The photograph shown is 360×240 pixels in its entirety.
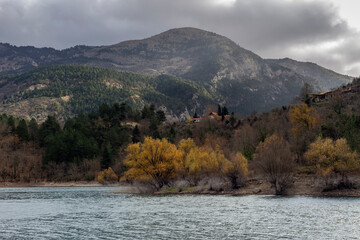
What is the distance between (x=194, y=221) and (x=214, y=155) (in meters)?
51.8

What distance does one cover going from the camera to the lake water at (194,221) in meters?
38.6

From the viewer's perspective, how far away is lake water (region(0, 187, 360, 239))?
3856 centimetres

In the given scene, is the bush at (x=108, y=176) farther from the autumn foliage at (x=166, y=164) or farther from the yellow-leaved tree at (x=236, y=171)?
the yellow-leaved tree at (x=236, y=171)

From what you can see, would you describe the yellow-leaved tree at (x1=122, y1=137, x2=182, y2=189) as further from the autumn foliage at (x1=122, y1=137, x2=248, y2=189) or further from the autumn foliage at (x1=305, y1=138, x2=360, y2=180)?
the autumn foliage at (x1=305, y1=138, x2=360, y2=180)

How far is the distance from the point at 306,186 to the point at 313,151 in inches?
327

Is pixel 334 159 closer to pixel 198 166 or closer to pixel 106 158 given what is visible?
pixel 198 166

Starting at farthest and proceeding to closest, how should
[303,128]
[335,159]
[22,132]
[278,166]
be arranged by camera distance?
[22,132] < [303,128] < [278,166] < [335,159]

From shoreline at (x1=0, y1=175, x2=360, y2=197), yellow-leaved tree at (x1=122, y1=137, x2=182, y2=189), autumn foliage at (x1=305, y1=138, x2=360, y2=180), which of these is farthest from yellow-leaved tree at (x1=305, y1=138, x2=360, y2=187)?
yellow-leaved tree at (x1=122, y1=137, x2=182, y2=189)

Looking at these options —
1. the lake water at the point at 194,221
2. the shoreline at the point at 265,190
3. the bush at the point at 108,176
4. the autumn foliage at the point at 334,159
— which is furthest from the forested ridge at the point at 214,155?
the lake water at the point at 194,221

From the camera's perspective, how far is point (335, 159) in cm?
7519

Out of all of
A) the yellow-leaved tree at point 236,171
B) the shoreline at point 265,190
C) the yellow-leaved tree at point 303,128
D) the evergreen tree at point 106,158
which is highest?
the yellow-leaved tree at point 303,128

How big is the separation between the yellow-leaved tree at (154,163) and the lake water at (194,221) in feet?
92.0

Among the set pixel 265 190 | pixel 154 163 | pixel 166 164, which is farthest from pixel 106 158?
pixel 265 190

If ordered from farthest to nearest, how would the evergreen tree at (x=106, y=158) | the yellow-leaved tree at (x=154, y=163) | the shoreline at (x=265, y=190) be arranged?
the evergreen tree at (x=106, y=158), the yellow-leaved tree at (x=154, y=163), the shoreline at (x=265, y=190)
